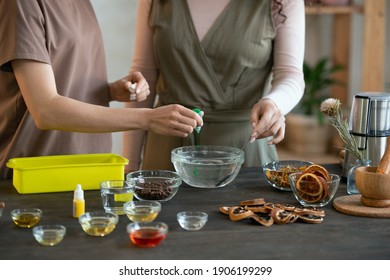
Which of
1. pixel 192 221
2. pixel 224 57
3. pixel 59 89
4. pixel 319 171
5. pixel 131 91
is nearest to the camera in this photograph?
pixel 192 221

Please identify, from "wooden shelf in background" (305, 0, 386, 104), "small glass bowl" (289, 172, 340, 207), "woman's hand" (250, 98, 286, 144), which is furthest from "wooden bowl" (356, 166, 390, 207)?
"wooden shelf in background" (305, 0, 386, 104)

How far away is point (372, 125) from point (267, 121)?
1.13 ft

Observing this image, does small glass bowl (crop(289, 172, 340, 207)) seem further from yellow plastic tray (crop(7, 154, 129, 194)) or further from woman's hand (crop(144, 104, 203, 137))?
yellow plastic tray (crop(7, 154, 129, 194))

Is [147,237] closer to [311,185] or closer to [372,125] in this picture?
[311,185]

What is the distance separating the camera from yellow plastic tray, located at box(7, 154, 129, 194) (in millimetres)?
2092

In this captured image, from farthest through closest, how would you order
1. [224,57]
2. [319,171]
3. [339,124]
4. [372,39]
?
[372,39]
[224,57]
[339,124]
[319,171]

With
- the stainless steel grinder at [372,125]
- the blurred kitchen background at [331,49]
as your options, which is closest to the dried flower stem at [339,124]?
the stainless steel grinder at [372,125]

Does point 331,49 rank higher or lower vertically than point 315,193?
higher

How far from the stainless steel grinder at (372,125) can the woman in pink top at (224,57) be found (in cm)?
38

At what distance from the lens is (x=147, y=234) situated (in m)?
1.64


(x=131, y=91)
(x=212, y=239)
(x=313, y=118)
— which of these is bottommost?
(x=313, y=118)

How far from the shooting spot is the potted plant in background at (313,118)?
5.37 m

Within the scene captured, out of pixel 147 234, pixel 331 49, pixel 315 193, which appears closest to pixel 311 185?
pixel 315 193

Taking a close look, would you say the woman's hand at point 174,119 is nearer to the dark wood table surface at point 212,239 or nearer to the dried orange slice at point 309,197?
the dark wood table surface at point 212,239
